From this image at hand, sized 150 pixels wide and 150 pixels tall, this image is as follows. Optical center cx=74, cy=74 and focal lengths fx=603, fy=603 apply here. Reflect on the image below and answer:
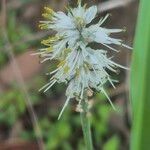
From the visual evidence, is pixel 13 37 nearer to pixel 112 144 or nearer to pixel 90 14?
pixel 112 144

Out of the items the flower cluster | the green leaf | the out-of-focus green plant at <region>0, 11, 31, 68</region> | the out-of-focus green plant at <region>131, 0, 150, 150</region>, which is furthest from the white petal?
the out-of-focus green plant at <region>0, 11, 31, 68</region>

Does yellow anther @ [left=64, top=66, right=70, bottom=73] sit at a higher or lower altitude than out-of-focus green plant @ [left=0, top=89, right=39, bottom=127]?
higher

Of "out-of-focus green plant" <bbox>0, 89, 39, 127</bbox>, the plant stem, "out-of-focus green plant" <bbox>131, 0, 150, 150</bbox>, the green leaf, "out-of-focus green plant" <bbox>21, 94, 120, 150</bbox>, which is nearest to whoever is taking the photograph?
"out-of-focus green plant" <bbox>131, 0, 150, 150</bbox>

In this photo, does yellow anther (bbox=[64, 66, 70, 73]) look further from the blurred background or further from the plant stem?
the blurred background

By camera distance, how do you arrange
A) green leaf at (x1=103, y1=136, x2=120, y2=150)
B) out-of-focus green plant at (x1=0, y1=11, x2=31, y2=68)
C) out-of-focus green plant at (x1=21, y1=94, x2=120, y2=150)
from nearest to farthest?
1. green leaf at (x1=103, y1=136, x2=120, y2=150)
2. out-of-focus green plant at (x1=21, y1=94, x2=120, y2=150)
3. out-of-focus green plant at (x1=0, y1=11, x2=31, y2=68)

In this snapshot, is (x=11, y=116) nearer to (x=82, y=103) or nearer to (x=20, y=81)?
(x=20, y=81)

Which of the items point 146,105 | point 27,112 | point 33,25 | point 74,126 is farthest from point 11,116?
point 146,105

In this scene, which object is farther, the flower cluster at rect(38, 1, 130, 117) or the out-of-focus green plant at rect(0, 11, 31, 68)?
the out-of-focus green plant at rect(0, 11, 31, 68)
